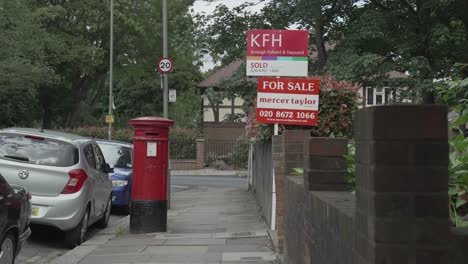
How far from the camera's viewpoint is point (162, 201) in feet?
34.3

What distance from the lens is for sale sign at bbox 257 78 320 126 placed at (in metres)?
8.38

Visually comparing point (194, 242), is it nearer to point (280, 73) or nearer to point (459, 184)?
point (280, 73)

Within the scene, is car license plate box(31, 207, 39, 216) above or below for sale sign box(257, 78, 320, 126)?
below

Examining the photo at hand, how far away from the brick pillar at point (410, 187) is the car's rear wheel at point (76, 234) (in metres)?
7.30

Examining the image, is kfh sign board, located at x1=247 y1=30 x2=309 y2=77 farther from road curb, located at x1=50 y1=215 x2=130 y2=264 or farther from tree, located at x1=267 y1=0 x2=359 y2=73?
tree, located at x1=267 y1=0 x2=359 y2=73

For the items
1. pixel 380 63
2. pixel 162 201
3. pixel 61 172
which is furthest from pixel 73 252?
pixel 380 63

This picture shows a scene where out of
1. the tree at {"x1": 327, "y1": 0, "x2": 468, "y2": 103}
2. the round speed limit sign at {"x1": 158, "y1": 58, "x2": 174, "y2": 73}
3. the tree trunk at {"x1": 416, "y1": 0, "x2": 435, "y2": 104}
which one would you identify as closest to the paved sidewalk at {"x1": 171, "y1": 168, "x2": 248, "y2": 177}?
the tree at {"x1": 327, "y1": 0, "x2": 468, "y2": 103}

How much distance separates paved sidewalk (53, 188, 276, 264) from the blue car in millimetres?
1070

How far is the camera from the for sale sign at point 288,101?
8.38 meters

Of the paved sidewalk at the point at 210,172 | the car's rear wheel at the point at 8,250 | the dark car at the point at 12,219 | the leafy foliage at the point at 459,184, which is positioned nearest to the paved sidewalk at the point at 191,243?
the dark car at the point at 12,219

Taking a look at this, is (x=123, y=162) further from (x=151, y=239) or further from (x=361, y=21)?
(x=361, y=21)

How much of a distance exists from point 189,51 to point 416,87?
273 inches

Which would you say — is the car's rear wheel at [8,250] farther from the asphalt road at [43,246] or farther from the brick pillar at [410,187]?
the brick pillar at [410,187]

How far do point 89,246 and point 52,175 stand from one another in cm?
127
